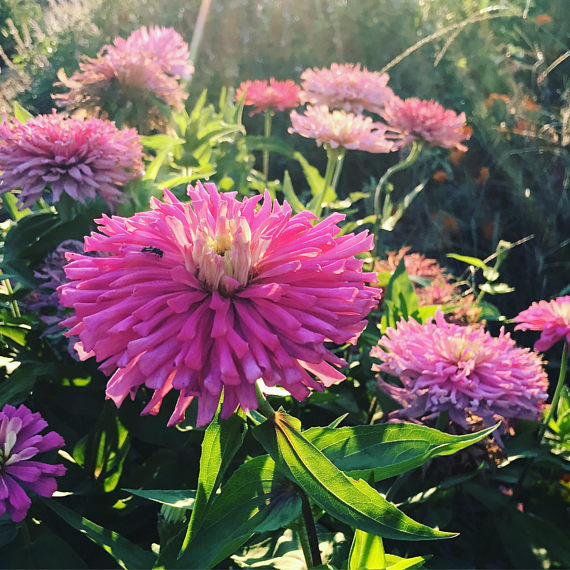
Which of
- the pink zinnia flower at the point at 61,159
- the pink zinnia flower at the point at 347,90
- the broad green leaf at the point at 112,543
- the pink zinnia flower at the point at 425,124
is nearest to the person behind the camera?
the broad green leaf at the point at 112,543

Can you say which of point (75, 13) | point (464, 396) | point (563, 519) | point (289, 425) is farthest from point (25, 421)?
point (75, 13)

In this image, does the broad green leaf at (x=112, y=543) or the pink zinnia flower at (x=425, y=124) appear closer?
the broad green leaf at (x=112, y=543)

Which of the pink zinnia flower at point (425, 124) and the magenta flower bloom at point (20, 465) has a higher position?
the pink zinnia flower at point (425, 124)

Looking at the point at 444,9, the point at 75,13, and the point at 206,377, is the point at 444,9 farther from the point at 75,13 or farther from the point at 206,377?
the point at 206,377

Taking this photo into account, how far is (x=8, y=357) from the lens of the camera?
1522 mm

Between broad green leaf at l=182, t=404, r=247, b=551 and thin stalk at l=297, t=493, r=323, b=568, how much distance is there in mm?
140

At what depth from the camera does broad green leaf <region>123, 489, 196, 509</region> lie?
852 mm

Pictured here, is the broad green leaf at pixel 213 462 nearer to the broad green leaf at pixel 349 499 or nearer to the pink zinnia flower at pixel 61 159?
the broad green leaf at pixel 349 499

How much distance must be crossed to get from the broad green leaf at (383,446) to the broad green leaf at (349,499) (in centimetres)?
8

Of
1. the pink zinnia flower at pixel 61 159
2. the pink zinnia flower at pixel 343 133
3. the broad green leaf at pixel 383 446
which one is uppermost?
the pink zinnia flower at pixel 61 159

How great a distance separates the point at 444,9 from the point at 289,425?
4.17m

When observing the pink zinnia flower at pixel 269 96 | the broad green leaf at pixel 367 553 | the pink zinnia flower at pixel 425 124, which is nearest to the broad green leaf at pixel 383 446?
the broad green leaf at pixel 367 553

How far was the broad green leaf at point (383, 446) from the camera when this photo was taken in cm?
75

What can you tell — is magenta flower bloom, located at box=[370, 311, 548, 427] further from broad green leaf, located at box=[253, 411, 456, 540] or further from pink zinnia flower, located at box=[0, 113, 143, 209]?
pink zinnia flower, located at box=[0, 113, 143, 209]
